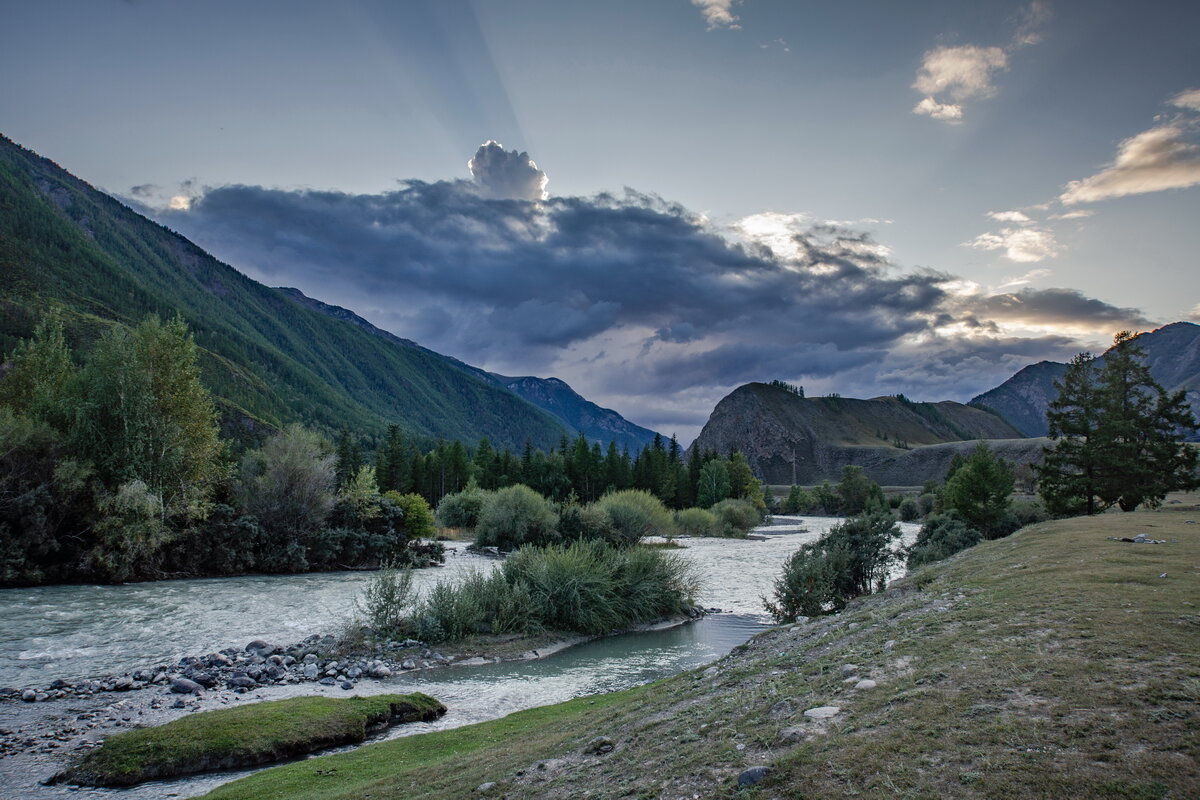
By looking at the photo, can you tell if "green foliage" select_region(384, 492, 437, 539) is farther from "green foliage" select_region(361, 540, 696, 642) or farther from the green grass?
the green grass

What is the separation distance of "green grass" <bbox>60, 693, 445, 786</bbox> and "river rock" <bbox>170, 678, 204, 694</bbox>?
13.7 ft

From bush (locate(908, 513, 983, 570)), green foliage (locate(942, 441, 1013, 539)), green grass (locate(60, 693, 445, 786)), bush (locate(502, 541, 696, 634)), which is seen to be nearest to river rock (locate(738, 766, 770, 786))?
green grass (locate(60, 693, 445, 786))

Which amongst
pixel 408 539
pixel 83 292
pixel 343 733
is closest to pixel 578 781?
pixel 343 733

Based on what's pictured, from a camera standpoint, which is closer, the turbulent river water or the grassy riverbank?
the grassy riverbank

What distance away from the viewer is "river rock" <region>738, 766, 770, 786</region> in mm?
5719

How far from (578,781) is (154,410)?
45878mm

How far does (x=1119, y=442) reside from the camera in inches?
1607

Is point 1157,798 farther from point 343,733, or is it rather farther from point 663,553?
point 663,553

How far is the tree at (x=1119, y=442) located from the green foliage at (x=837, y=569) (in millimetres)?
22619

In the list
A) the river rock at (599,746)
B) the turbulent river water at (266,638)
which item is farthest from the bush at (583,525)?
the river rock at (599,746)

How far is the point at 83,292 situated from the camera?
180m

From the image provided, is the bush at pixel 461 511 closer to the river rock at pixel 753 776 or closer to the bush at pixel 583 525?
the bush at pixel 583 525

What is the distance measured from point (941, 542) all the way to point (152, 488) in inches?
1914

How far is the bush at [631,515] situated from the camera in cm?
5694
